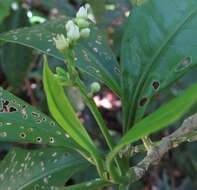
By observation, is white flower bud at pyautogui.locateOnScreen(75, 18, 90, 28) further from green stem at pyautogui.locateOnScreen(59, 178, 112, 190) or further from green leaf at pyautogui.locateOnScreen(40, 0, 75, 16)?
green leaf at pyautogui.locateOnScreen(40, 0, 75, 16)

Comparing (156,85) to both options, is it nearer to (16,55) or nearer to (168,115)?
(168,115)

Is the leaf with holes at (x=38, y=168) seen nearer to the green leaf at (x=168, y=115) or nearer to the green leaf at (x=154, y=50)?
the green leaf at (x=154, y=50)

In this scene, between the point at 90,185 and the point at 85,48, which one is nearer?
the point at 90,185

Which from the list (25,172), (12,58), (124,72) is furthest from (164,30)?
(12,58)

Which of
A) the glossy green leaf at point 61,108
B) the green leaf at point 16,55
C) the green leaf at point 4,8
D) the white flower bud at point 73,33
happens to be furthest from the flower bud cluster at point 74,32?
the green leaf at point 16,55

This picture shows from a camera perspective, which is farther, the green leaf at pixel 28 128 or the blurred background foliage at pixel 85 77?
the blurred background foliage at pixel 85 77

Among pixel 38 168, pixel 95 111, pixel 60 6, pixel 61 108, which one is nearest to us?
pixel 61 108

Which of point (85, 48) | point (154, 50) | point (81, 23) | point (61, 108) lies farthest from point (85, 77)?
point (61, 108)
